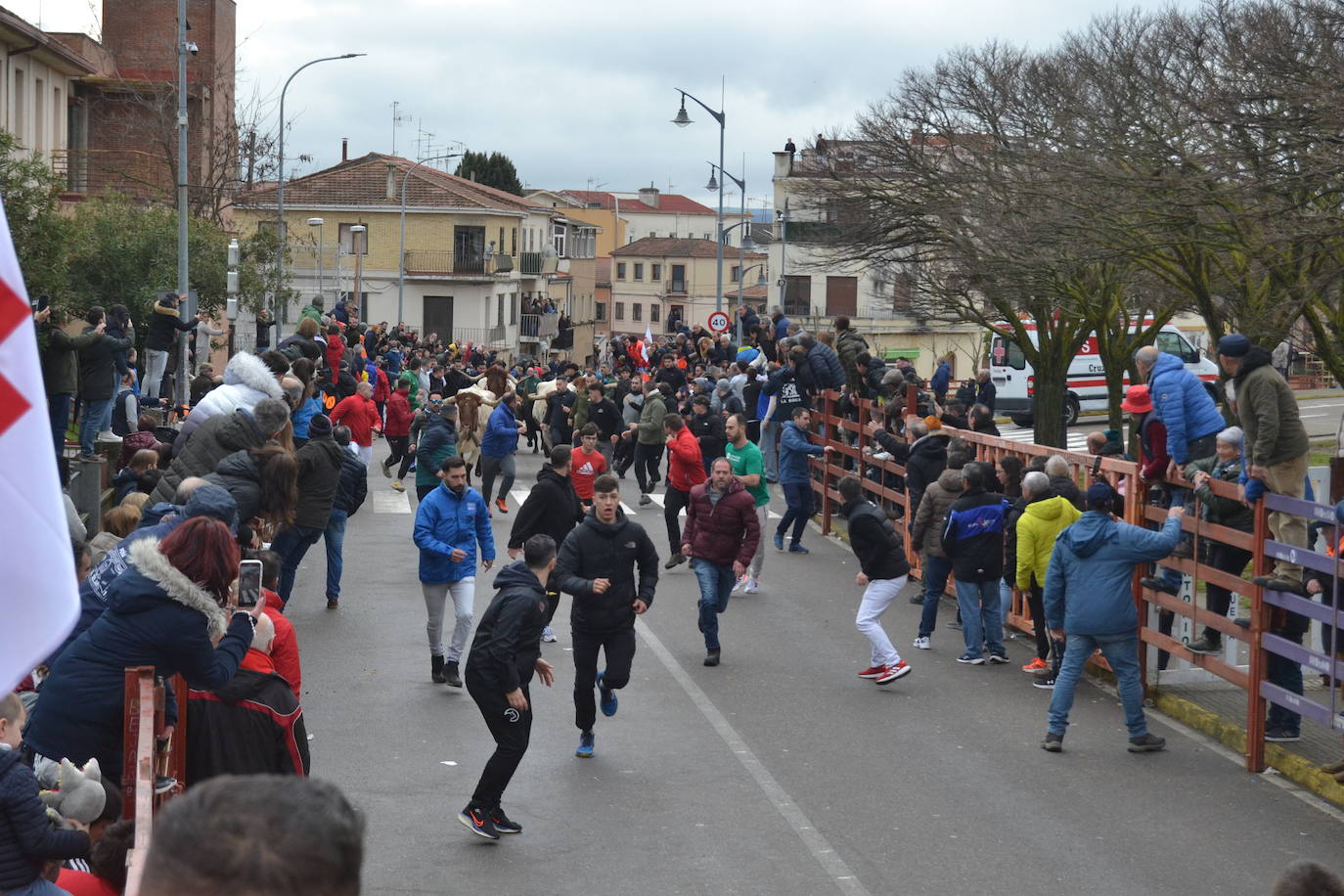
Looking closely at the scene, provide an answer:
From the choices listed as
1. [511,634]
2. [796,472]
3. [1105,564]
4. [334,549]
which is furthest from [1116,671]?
[796,472]

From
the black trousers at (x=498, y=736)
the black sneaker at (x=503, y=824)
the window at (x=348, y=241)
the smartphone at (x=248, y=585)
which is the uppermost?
the window at (x=348, y=241)

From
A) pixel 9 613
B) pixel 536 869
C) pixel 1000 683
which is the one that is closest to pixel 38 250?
pixel 1000 683

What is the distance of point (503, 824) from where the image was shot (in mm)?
8992

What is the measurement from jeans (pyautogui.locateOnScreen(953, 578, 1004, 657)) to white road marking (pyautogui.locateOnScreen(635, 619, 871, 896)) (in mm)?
2570

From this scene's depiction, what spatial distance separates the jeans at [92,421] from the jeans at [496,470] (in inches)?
200

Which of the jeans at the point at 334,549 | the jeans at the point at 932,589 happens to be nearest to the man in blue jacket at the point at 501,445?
the jeans at the point at 334,549

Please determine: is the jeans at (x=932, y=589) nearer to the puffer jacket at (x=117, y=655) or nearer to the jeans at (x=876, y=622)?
the jeans at (x=876, y=622)

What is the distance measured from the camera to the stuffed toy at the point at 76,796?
5652mm

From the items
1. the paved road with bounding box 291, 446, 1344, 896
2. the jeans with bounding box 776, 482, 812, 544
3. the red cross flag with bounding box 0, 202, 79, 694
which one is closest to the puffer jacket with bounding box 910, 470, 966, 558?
the paved road with bounding box 291, 446, 1344, 896

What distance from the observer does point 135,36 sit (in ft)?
163

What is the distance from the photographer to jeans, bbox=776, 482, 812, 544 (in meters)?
19.7

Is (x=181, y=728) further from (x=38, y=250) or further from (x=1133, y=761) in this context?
(x=38, y=250)

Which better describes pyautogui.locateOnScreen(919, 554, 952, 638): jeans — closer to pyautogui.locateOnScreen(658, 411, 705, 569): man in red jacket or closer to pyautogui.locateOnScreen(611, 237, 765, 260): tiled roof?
pyautogui.locateOnScreen(658, 411, 705, 569): man in red jacket

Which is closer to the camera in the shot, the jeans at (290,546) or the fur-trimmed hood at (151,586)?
the fur-trimmed hood at (151,586)
